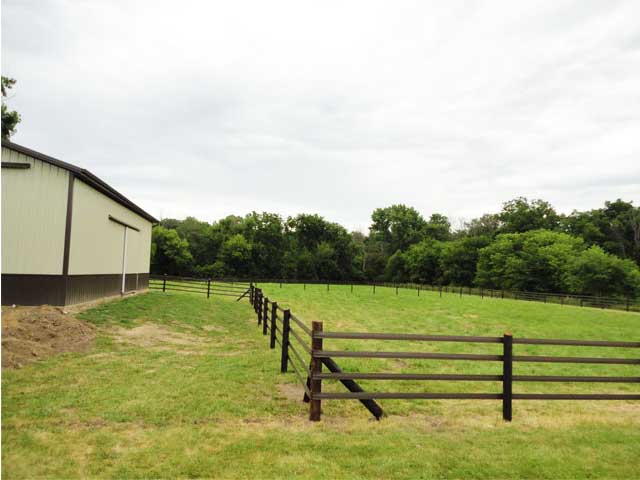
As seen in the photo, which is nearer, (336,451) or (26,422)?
(336,451)

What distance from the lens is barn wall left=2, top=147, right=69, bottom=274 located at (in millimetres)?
13672

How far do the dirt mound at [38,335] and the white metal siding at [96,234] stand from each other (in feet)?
10.6

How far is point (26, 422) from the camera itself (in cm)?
538

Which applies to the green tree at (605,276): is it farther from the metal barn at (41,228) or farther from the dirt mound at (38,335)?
the dirt mound at (38,335)

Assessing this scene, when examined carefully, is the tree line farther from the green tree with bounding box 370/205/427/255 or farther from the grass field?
the grass field

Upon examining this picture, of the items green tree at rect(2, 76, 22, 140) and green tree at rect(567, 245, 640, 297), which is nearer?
green tree at rect(2, 76, 22, 140)

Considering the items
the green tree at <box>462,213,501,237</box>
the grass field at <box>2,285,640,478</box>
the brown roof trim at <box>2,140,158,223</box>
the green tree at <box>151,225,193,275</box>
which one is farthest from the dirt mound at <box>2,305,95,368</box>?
the green tree at <box>462,213,501,237</box>

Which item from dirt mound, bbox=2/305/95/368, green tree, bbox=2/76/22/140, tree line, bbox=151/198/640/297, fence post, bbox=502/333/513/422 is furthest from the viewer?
tree line, bbox=151/198/640/297

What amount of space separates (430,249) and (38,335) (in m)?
74.4

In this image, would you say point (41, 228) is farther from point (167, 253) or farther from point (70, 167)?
point (167, 253)

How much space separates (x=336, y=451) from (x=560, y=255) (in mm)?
58325

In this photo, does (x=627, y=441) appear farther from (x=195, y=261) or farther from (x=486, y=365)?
(x=195, y=261)

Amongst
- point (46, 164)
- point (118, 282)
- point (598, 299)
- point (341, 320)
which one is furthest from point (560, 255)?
point (46, 164)

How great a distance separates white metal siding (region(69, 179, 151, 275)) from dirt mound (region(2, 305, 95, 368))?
3225mm
